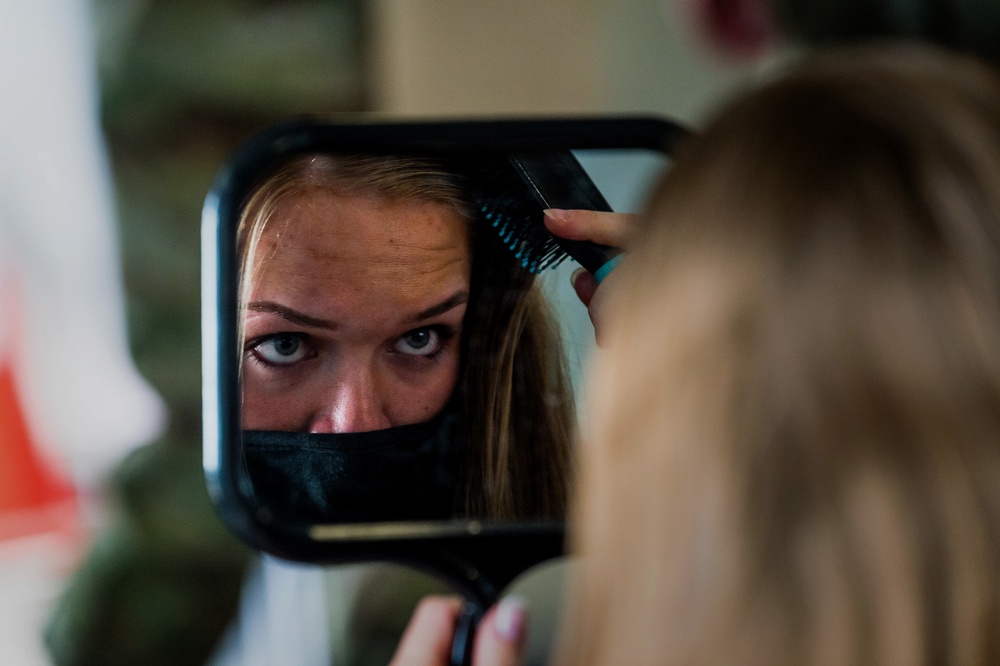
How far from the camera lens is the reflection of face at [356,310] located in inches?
14.2

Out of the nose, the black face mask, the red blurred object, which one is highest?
the nose

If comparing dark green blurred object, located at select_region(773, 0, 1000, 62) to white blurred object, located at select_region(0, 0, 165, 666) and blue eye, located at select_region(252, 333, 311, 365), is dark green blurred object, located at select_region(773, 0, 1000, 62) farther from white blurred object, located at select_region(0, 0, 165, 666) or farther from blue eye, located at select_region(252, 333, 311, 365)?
white blurred object, located at select_region(0, 0, 165, 666)

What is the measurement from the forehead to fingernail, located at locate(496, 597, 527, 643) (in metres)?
0.12

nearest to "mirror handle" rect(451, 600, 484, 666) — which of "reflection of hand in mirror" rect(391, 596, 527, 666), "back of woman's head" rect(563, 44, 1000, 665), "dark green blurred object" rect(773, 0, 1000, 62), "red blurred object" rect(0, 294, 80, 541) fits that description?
"reflection of hand in mirror" rect(391, 596, 527, 666)

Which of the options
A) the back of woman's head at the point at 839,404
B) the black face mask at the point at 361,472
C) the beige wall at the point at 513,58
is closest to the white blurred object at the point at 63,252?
the beige wall at the point at 513,58

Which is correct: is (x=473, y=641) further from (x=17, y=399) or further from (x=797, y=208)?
(x=17, y=399)

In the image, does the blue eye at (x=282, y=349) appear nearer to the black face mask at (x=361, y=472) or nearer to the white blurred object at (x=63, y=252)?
the black face mask at (x=361, y=472)

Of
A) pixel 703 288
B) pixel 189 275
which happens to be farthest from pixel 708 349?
pixel 189 275

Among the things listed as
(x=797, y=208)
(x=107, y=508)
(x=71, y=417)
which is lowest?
(x=107, y=508)

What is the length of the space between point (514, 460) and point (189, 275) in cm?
77

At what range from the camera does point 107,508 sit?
3.37 ft

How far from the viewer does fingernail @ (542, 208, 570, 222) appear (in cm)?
37

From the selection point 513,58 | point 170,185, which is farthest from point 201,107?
point 513,58

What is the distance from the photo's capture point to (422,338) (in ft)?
1.20
